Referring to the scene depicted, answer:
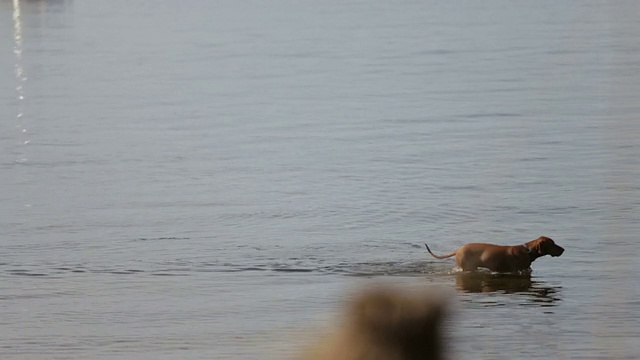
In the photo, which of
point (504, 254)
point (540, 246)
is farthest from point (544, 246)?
point (504, 254)

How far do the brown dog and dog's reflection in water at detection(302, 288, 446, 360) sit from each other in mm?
9448

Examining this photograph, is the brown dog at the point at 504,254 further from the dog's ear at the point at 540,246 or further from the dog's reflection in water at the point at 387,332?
the dog's reflection in water at the point at 387,332

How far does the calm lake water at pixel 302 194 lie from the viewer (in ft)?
30.2

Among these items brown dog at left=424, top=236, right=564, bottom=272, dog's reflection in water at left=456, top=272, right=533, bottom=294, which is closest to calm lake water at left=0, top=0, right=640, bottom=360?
dog's reflection in water at left=456, top=272, right=533, bottom=294

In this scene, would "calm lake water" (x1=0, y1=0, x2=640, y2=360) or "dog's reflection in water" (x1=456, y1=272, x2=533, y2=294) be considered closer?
"calm lake water" (x1=0, y1=0, x2=640, y2=360)

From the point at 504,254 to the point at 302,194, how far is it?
4.81 m

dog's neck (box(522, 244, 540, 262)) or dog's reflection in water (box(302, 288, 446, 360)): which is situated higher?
dog's reflection in water (box(302, 288, 446, 360))

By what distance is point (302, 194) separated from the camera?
15.0 metres

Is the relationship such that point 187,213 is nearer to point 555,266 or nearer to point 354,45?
point 555,266

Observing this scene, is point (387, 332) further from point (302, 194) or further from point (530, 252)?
point (302, 194)

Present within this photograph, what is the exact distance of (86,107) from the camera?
24141 millimetres

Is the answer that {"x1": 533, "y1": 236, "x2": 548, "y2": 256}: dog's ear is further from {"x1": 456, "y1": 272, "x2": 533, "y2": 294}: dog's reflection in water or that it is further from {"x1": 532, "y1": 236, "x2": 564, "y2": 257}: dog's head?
{"x1": 456, "y1": 272, "x2": 533, "y2": 294}: dog's reflection in water

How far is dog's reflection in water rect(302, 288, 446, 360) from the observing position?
99 centimetres

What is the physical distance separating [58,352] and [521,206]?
6.38 meters
